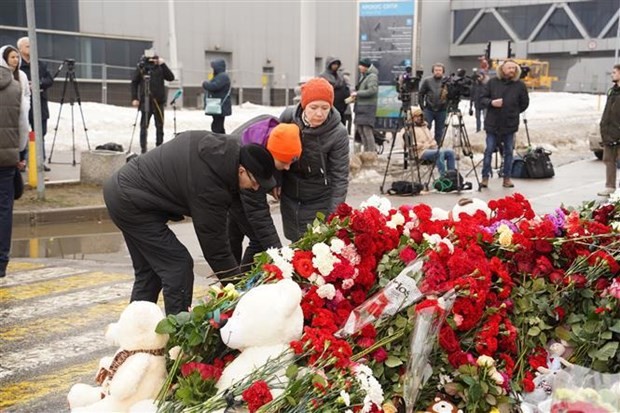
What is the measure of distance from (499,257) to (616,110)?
8921 millimetres

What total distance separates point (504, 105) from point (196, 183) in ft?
31.3

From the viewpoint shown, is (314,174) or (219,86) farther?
(219,86)

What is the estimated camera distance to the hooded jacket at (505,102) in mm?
12732

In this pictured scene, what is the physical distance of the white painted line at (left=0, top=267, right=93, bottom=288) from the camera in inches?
273

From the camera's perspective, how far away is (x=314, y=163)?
548 cm

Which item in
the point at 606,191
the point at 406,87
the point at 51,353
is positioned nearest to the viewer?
the point at 51,353

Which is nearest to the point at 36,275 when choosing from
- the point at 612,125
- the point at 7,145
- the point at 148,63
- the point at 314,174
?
the point at 7,145

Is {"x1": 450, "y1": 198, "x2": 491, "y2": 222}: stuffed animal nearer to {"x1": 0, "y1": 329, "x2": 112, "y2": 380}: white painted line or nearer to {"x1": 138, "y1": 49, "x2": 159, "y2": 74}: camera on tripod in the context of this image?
{"x1": 0, "y1": 329, "x2": 112, "y2": 380}: white painted line

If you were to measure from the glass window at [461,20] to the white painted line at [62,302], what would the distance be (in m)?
64.9

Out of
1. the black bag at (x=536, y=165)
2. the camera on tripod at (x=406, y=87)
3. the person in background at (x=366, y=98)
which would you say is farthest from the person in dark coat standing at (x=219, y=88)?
the black bag at (x=536, y=165)

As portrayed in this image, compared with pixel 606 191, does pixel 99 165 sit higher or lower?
higher

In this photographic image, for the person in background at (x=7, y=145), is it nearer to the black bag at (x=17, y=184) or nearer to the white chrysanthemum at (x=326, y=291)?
the black bag at (x=17, y=184)

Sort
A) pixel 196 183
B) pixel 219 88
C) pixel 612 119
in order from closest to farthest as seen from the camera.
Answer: pixel 196 183 < pixel 612 119 < pixel 219 88

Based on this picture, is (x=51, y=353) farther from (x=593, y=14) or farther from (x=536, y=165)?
(x=593, y=14)
